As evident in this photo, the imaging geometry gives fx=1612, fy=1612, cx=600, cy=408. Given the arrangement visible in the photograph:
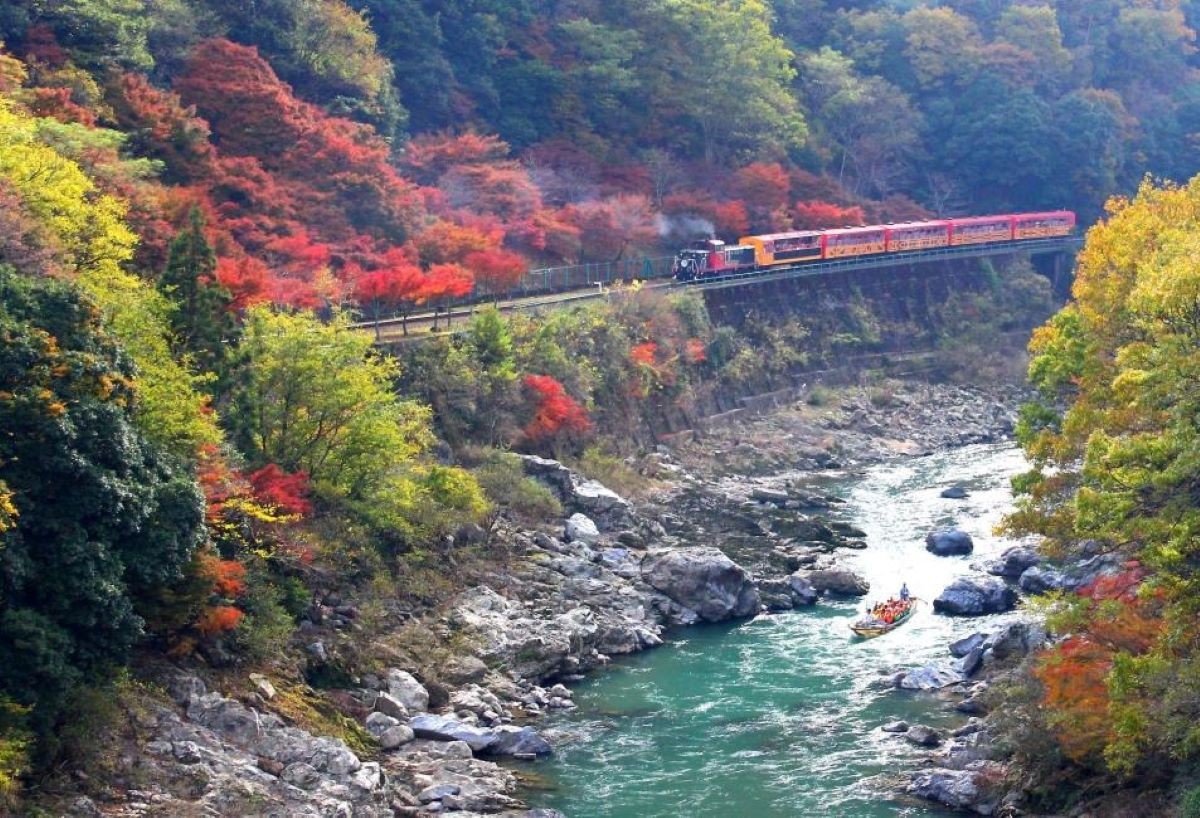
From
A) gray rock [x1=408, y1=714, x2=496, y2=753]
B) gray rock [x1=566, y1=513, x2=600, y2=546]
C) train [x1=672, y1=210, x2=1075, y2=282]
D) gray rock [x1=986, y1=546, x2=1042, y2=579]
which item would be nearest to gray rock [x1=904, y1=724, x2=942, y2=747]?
gray rock [x1=408, y1=714, x2=496, y2=753]

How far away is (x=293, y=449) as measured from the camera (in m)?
38.9

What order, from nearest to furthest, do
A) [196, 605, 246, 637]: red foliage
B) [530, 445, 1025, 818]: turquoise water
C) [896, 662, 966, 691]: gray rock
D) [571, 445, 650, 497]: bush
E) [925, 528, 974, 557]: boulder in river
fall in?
[530, 445, 1025, 818]: turquoise water < [196, 605, 246, 637]: red foliage < [896, 662, 966, 691]: gray rock < [925, 528, 974, 557]: boulder in river < [571, 445, 650, 497]: bush

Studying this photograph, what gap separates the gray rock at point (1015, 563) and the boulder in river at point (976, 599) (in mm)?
2274

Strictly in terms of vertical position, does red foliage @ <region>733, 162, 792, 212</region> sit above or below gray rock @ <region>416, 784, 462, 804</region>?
above

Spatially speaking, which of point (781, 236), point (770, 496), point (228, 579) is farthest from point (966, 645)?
point (781, 236)

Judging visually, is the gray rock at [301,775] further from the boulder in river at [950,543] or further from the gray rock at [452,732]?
the boulder in river at [950,543]

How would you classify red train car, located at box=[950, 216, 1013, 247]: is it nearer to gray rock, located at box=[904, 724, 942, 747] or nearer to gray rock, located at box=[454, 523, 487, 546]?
gray rock, located at box=[454, 523, 487, 546]

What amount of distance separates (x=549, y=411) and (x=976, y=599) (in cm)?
1637

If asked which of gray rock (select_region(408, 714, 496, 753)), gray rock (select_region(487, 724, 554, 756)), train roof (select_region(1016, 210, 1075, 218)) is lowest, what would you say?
gray rock (select_region(487, 724, 554, 756))

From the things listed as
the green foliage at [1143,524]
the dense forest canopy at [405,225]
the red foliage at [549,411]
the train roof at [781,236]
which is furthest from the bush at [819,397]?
the green foliage at [1143,524]

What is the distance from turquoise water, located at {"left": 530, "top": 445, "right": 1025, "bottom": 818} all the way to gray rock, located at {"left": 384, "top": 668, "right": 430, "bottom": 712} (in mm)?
2820

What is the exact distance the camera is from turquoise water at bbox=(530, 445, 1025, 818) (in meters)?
30.3

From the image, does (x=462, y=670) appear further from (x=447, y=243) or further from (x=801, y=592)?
(x=447, y=243)

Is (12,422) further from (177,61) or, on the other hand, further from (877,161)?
(877,161)
